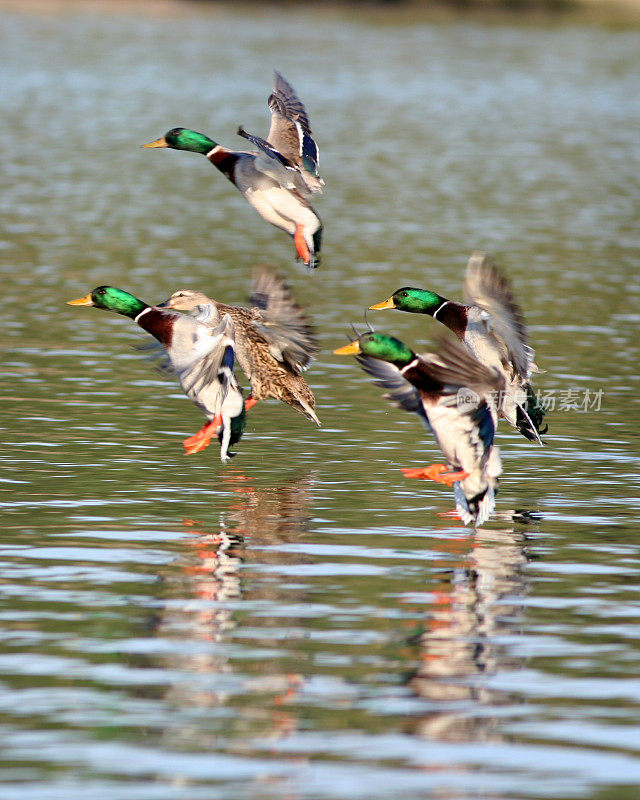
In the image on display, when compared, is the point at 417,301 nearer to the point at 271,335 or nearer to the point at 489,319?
the point at 489,319

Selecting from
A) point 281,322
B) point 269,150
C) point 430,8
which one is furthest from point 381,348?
point 430,8

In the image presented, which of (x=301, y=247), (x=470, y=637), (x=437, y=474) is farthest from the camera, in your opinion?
→ (x=301, y=247)

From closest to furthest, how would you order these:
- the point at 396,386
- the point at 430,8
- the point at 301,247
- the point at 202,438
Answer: the point at 396,386, the point at 202,438, the point at 301,247, the point at 430,8

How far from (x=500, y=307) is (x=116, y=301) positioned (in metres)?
3.27

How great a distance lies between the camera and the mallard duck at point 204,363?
14.6 m

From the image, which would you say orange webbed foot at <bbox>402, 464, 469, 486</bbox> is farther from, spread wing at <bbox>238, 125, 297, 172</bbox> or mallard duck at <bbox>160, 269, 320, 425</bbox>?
spread wing at <bbox>238, 125, 297, 172</bbox>

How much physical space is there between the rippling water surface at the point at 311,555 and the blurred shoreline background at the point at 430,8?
257ft

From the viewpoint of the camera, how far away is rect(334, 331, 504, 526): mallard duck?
13164mm

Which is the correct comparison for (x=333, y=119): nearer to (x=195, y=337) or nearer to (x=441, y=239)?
(x=441, y=239)

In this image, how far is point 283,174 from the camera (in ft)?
55.5

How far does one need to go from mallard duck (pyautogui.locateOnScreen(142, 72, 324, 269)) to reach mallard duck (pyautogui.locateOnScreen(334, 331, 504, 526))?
12.3 feet

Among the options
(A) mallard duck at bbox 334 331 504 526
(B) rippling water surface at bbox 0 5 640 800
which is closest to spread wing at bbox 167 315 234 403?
(B) rippling water surface at bbox 0 5 640 800

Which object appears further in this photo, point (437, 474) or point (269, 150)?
point (269, 150)

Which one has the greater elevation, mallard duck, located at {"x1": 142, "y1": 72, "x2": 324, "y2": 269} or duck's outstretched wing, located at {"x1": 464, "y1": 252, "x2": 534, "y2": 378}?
mallard duck, located at {"x1": 142, "y1": 72, "x2": 324, "y2": 269}
